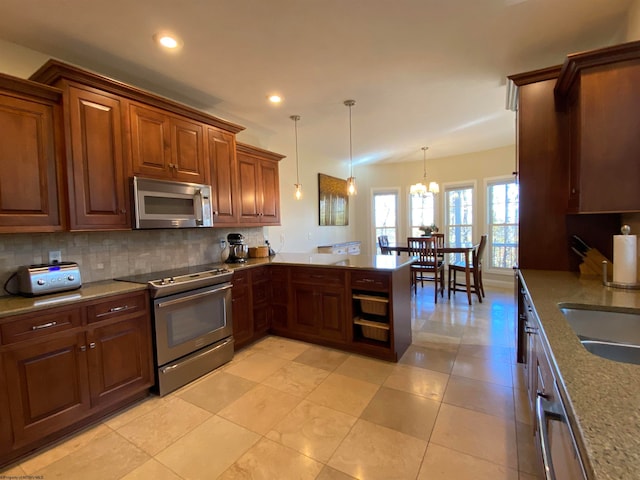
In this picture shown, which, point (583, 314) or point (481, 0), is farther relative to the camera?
point (481, 0)

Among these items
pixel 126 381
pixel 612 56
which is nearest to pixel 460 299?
pixel 612 56

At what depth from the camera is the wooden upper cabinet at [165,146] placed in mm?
2416

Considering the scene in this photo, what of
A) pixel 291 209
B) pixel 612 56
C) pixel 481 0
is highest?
pixel 481 0

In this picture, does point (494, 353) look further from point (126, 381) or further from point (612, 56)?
point (126, 381)

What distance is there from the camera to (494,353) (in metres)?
2.87

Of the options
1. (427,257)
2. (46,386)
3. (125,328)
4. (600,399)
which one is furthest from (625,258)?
(46,386)

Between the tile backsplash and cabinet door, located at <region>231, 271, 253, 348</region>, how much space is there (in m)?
0.64

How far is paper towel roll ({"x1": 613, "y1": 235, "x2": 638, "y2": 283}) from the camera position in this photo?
1701 mm

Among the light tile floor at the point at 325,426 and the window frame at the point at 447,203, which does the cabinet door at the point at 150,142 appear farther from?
the window frame at the point at 447,203

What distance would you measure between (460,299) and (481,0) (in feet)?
13.4

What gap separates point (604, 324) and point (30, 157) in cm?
346

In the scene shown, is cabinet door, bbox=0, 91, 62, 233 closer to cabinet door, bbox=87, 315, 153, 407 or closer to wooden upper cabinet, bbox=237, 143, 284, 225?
cabinet door, bbox=87, 315, 153, 407

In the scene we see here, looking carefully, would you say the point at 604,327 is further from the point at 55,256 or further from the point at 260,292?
the point at 55,256

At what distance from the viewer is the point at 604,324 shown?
1.46 m
